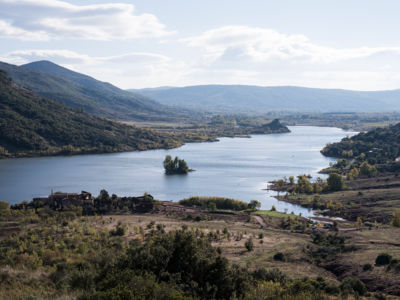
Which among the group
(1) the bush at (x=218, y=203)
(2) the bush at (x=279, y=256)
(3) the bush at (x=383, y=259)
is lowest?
(1) the bush at (x=218, y=203)

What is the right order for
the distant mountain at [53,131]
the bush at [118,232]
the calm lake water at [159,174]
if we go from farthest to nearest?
the distant mountain at [53,131]
the calm lake water at [159,174]
the bush at [118,232]

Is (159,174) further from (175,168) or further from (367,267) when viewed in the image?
(367,267)

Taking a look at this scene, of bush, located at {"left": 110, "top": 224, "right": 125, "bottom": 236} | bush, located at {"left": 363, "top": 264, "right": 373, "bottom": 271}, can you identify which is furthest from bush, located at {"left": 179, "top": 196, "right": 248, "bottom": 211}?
bush, located at {"left": 363, "top": 264, "right": 373, "bottom": 271}

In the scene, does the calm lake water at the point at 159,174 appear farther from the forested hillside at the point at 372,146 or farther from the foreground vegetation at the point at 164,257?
the foreground vegetation at the point at 164,257

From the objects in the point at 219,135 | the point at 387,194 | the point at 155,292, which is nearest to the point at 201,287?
the point at 155,292

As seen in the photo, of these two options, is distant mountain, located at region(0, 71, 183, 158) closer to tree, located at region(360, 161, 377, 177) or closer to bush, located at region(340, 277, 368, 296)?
tree, located at region(360, 161, 377, 177)

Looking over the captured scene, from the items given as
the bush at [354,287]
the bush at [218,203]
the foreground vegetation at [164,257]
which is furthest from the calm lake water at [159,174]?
the bush at [354,287]

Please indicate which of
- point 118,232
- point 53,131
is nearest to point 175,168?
point 118,232

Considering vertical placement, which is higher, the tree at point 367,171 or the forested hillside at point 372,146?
the forested hillside at point 372,146
